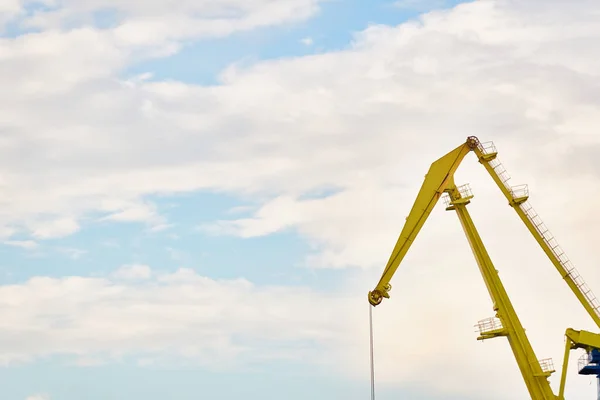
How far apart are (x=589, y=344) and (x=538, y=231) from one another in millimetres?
6237

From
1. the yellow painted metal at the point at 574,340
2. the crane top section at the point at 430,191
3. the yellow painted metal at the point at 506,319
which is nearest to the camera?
the yellow painted metal at the point at 574,340

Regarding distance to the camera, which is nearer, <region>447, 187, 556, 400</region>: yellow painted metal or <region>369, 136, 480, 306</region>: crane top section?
<region>447, 187, 556, 400</region>: yellow painted metal

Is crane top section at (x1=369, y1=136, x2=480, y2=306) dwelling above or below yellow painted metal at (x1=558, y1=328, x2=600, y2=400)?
above

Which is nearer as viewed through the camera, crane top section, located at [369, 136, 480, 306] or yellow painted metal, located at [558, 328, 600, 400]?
yellow painted metal, located at [558, 328, 600, 400]

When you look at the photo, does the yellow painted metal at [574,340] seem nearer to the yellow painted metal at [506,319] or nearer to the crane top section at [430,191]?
the yellow painted metal at [506,319]

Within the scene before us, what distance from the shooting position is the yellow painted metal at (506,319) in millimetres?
67625

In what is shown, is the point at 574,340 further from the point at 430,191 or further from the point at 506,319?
the point at 430,191

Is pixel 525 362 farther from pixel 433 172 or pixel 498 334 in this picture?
pixel 433 172

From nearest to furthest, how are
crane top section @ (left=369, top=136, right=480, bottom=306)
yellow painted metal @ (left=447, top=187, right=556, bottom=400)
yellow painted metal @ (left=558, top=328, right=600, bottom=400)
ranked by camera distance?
1. yellow painted metal @ (left=558, top=328, right=600, bottom=400)
2. yellow painted metal @ (left=447, top=187, right=556, bottom=400)
3. crane top section @ (left=369, top=136, right=480, bottom=306)

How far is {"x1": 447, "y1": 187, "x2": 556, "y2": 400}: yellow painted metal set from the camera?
2662 inches

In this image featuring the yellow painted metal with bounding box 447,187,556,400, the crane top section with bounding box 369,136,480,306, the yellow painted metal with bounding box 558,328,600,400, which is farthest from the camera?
the crane top section with bounding box 369,136,480,306

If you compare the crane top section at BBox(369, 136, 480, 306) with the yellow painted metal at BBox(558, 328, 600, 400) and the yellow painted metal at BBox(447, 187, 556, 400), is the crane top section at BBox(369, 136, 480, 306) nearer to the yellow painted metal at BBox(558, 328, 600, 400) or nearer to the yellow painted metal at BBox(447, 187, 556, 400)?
the yellow painted metal at BBox(447, 187, 556, 400)

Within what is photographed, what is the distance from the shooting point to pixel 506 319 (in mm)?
68625

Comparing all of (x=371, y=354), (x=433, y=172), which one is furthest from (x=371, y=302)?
(x=433, y=172)
